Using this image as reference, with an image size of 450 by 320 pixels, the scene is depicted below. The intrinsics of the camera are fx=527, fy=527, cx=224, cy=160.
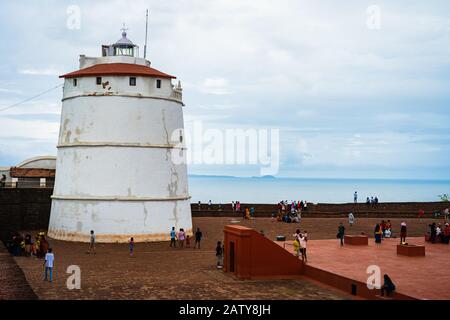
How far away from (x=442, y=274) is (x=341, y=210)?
78.6ft

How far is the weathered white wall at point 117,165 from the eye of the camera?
26391 mm

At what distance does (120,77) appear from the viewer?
26.9 metres

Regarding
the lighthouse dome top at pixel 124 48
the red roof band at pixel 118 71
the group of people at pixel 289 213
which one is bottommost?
the group of people at pixel 289 213

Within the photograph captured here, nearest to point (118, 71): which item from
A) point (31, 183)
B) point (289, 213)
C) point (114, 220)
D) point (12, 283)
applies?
point (114, 220)

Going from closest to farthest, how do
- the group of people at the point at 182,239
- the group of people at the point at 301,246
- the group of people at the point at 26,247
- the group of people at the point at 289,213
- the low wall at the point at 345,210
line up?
the group of people at the point at 301,246
the group of people at the point at 26,247
the group of people at the point at 182,239
the group of people at the point at 289,213
the low wall at the point at 345,210

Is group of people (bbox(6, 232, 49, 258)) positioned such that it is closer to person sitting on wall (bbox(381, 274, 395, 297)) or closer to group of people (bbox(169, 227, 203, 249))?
group of people (bbox(169, 227, 203, 249))

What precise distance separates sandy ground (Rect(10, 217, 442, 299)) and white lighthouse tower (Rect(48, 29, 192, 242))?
1300 millimetres

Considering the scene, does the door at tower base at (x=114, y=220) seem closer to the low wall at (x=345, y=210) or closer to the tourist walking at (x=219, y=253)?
the tourist walking at (x=219, y=253)

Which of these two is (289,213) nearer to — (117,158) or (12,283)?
(117,158)

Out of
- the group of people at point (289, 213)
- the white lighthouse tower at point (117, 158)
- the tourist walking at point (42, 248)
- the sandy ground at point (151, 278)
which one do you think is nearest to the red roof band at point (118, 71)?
the white lighthouse tower at point (117, 158)

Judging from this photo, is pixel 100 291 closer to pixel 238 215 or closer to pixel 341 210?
pixel 238 215
